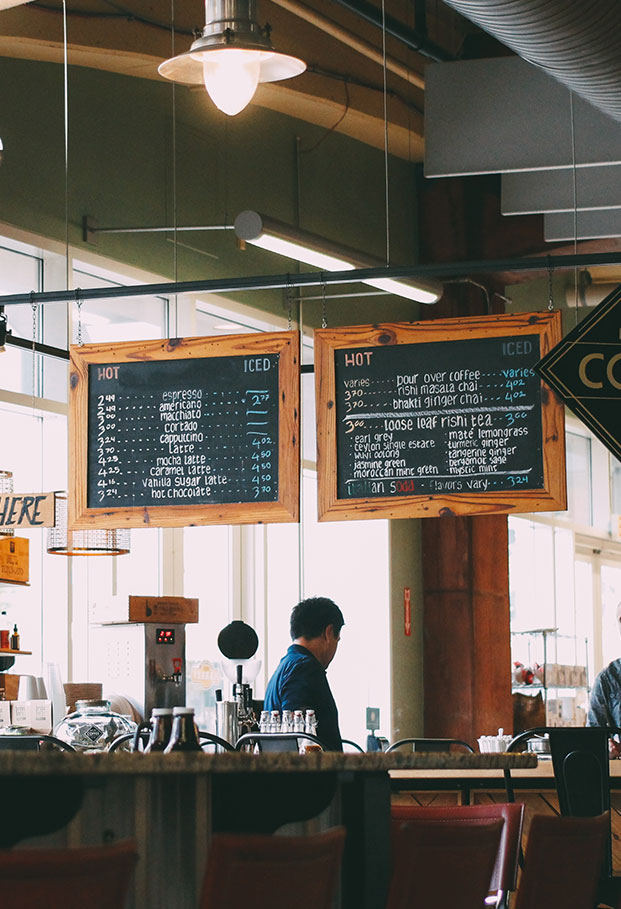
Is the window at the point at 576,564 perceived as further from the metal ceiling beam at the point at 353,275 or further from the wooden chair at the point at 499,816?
the wooden chair at the point at 499,816

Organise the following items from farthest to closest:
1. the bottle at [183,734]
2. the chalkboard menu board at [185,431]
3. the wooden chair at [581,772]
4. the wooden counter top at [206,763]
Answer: the chalkboard menu board at [185,431] → the wooden chair at [581,772] → the bottle at [183,734] → the wooden counter top at [206,763]

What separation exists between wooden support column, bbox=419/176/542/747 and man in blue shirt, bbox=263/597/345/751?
5.00 metres

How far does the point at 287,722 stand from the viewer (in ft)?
16.1

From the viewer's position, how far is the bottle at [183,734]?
305 cm

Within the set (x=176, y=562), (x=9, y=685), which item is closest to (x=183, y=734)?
(x=9, y=685)

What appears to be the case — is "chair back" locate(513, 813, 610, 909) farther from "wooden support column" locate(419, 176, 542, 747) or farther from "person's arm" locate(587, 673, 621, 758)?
"wooden support column" locate(419, 176, 542, 747)

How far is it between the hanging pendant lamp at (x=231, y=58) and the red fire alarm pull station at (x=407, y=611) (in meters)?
6.55

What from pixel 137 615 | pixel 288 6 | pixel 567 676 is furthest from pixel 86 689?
pixel 567 676

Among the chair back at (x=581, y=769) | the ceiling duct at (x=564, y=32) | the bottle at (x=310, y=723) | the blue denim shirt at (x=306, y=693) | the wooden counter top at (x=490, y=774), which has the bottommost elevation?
the wooden counter top at (x=490, y=774)

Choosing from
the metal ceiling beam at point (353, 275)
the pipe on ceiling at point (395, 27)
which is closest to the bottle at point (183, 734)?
the metal ceiling beam at point (353, 275)

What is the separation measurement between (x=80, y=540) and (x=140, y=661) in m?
0.74

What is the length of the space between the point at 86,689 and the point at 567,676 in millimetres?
7216

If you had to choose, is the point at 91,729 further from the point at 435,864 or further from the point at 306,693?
the point at 435,864

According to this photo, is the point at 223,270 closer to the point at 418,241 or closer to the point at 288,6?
the point at 288,6
